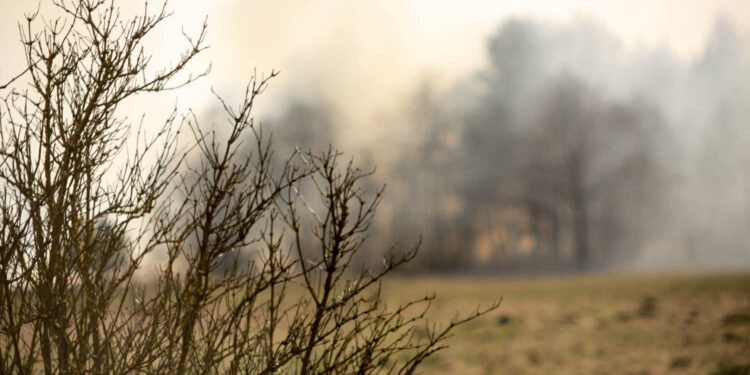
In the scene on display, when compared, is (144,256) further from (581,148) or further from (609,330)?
(581,148)

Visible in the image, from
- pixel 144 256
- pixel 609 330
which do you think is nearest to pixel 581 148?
pixel 609 330

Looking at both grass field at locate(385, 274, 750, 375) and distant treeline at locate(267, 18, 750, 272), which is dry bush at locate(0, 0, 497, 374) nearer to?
grass field at locate(385, 274, 750, 375)

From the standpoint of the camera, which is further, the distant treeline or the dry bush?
the distant treeline

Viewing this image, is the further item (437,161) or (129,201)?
(437,161)

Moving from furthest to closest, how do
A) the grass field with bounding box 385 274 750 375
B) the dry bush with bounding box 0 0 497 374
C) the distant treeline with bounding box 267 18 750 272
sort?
the distant treeline with bounding box 267 18 750 272, the grass field with bounding box 385 274 750 375, the dry bush with bounding box 0 0 497 374

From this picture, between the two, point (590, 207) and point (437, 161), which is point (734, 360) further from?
point (437, 161)

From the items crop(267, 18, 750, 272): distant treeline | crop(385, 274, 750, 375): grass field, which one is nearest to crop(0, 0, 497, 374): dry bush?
crop(385, 274, 750, 375): grass field

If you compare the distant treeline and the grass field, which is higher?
the distant treeline

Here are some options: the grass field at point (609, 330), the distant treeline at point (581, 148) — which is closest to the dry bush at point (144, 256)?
the grass field at point (609, 330)

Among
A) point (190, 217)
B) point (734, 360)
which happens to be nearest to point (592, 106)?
point (734, 360)

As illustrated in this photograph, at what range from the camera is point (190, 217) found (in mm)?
4188

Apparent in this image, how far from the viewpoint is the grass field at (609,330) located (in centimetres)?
1230

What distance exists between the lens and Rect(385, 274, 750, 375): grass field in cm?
1230

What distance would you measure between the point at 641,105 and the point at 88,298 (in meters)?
25.4
